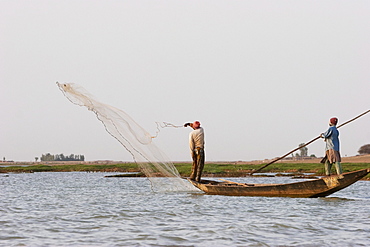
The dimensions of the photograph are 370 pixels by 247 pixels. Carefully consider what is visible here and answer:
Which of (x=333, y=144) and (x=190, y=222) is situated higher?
(x=333, y=144)

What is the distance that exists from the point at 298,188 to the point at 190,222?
5716 millimetres

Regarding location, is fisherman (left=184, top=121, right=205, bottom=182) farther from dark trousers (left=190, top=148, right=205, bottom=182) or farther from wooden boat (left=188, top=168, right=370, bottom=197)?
wooden boat (left=188, top=168, right=370, bottom=197)

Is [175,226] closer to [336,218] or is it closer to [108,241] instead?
[108,241]

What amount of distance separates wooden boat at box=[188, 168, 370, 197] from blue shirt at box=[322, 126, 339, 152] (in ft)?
3.14

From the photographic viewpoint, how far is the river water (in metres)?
9.78

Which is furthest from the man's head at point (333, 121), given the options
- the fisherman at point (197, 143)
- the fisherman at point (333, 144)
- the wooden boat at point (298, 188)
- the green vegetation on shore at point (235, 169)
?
the green vegetation on shore at point (235, 169)

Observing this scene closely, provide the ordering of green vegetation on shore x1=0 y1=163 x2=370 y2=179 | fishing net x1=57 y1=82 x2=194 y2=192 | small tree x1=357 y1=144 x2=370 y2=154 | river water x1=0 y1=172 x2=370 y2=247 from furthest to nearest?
1. small tree x1=357 y1=144 x2=370 y2=154
2. green vegetation on shore x1=0 y1=163 x2=370 y2=179
3. fishing net x1=57 y1=82 x2=194 y2=192
4. river water x1=0 y1=172 x2=370 y2=247

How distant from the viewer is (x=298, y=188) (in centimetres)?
1653

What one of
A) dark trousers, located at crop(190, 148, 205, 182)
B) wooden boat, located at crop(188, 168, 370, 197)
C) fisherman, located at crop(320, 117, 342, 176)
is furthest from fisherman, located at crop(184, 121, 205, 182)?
fisherman, located at crop(320, 117, 342, 176)

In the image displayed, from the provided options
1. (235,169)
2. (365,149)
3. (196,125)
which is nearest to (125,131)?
(196,125)

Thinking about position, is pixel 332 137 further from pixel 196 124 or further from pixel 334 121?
pixel 196 124

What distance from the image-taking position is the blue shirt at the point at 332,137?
15820mm

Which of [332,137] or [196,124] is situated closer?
[332,137]

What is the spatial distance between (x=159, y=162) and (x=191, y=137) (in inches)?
77.1
